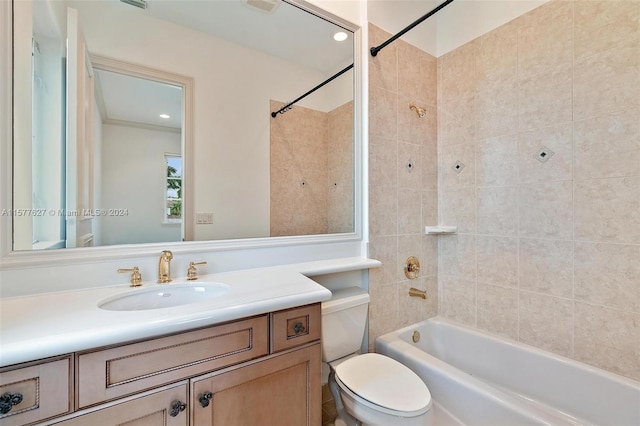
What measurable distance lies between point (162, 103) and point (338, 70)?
1020 millimetres

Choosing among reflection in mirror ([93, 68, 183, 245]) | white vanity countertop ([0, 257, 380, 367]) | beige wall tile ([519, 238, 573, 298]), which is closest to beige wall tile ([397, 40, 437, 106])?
beige wall tile ([519, 238, 573, 298])

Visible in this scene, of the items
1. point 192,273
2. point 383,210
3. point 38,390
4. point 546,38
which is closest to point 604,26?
point 546,38

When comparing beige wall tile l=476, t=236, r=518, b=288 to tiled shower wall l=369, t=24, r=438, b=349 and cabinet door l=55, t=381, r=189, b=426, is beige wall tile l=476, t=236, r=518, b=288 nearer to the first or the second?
tiled shower wall l=369, t=24, r=438, b=349

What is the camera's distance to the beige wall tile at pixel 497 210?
1629 mm

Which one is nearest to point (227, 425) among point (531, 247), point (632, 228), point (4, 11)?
point (4, 11)

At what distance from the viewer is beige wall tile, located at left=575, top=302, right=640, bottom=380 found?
1.23m

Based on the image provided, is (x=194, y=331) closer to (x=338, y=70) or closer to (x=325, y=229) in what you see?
(x=325, y=229)

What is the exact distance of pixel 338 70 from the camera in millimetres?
1673

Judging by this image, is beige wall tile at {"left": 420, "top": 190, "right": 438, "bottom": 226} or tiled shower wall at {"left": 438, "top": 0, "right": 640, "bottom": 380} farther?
beige wall tile at {"left": 420, "top": 190, "right": 438, "bottom": 226}

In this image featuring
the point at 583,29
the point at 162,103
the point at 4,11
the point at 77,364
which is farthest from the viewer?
the point at 583,29

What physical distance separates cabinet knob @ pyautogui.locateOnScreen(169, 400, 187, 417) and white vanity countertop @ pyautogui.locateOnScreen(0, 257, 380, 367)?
216 millimetres

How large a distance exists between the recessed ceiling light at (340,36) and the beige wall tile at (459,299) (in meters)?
1.76

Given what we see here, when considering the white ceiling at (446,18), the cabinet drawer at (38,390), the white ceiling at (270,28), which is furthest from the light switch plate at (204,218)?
the white ceiling at (446,18)

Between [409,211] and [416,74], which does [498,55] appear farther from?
[409,211]
